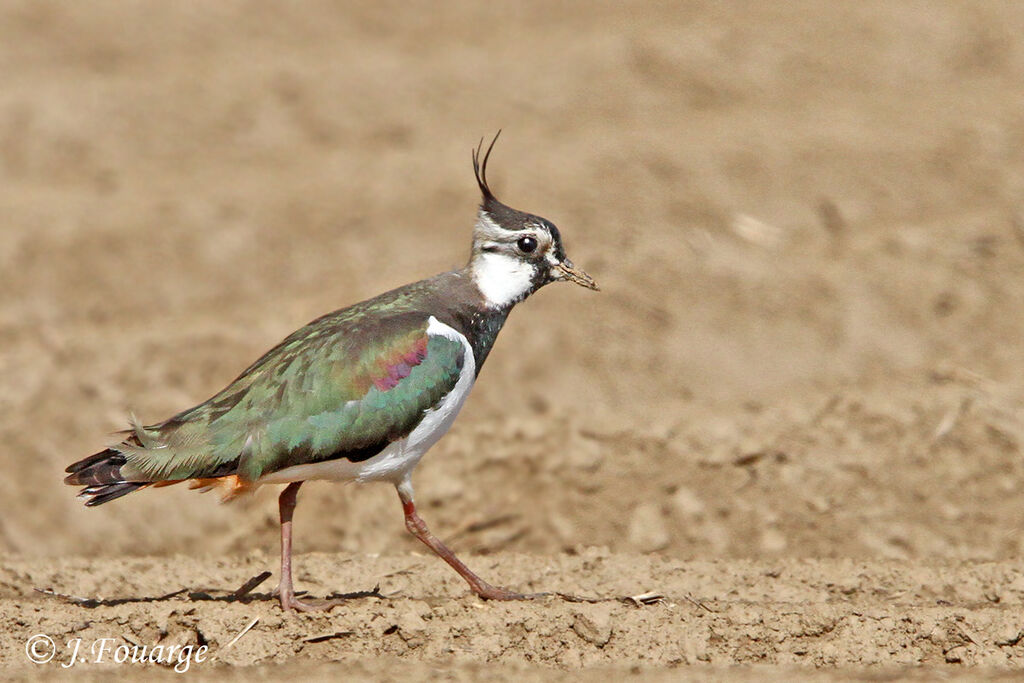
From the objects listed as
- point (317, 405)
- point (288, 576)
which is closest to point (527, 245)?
point (317, 405)

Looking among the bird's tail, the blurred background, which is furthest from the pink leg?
the blurred background

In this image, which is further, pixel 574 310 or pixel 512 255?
pixel 574 310

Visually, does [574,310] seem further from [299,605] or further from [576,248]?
[299,605]

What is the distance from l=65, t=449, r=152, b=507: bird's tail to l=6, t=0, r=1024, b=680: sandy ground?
71cm

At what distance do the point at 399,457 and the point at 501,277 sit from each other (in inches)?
60.1

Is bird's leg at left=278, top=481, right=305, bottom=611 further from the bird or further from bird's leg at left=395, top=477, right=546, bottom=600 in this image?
bird's leg at left=395, top=477, right=546, bottom=600

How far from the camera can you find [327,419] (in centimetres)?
886

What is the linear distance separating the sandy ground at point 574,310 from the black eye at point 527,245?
2299 millimetres

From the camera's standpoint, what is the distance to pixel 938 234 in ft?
49.7

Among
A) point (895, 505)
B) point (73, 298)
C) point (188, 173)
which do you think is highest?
point (188, 173)

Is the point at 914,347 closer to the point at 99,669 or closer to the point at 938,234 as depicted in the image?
the point at 938,234

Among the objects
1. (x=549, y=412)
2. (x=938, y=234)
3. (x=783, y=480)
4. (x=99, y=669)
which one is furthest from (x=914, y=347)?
(x=99, y=669)

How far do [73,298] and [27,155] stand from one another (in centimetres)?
311

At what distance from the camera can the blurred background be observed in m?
12.2
